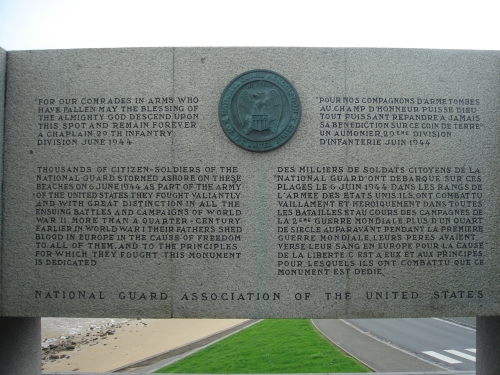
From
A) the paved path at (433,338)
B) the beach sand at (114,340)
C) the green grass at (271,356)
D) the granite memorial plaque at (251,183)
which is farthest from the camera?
the beach sand at (114,340)

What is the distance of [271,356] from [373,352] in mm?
4314

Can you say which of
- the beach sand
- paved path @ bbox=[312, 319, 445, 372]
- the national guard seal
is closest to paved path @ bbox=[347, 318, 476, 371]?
paved path @ bbox=[312, 319, 445, 372]

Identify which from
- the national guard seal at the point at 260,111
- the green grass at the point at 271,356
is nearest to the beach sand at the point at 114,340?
the green grass at the point at 271,356

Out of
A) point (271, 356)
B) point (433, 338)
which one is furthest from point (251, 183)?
point (433, 338)

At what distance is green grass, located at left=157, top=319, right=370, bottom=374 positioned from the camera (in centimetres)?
1234

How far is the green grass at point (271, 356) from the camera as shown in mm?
12344

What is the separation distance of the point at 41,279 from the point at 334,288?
13.2 ft

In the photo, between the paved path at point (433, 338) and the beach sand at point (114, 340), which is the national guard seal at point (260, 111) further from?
the beach sand at point (114, 340)

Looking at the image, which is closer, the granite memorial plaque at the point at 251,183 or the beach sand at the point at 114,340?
the granite memorial plaque at the point at 251,183

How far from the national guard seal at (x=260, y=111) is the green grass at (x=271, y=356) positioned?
847 cm

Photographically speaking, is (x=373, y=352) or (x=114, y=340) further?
(x=114, y=340)

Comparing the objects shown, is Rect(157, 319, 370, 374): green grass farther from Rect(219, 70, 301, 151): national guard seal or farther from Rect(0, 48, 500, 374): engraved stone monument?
Rect(219, 70, 301, 151): national guard seal

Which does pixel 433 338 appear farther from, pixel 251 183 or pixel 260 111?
pixel 260 111

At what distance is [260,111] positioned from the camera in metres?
5.66
